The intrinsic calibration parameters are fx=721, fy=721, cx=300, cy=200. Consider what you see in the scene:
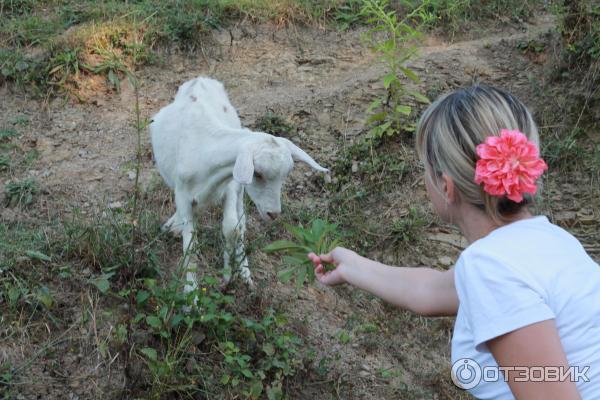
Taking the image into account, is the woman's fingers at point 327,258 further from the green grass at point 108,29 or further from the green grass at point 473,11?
the green grass at point 473,11

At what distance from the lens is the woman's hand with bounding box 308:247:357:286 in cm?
267

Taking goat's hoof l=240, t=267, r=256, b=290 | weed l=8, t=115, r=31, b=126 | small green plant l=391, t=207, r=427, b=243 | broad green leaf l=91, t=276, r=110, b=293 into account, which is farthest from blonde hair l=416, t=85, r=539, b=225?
weed l=8, t=115, r=31, b=126

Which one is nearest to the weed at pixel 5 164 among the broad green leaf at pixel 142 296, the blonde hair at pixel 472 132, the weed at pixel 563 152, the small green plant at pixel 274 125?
the small green plant at pixel 274 125

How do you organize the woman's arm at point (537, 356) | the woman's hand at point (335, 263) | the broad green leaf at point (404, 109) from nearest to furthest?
the woman's arm at point (537, 356) → the woman's hand at point (335, 263) → the broad green leaf at point (404, 109)

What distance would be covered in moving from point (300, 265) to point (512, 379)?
1.31 m

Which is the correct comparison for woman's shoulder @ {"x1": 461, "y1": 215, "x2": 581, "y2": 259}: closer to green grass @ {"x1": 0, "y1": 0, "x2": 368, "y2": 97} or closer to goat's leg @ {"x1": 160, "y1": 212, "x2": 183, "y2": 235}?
goat's leg @ {"x1": 160, "y1": 212, "x2": 183, "y2": 235}

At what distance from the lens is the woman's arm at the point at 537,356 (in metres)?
1.84

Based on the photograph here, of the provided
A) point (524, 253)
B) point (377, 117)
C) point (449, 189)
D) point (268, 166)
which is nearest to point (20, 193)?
point (268, 166)

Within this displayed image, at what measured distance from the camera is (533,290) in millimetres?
1899

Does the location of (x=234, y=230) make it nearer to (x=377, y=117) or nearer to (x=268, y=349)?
(x=268, y=349)

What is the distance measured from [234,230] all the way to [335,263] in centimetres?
210

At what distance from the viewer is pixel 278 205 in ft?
15.1

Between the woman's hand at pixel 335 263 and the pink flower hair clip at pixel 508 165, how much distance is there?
726mm

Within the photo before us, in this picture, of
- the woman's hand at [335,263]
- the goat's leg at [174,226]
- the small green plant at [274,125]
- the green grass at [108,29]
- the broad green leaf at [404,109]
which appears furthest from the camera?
the green grass at [108,29]
